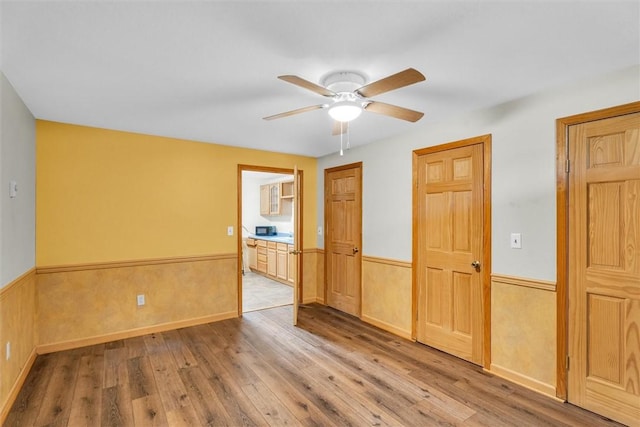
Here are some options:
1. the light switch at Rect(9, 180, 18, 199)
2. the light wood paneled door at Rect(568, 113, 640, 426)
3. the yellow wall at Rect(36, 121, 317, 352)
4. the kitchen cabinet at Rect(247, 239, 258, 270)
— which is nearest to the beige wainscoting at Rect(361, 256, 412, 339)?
the light wood paneled door at Rect(568, 113, 640, 426)

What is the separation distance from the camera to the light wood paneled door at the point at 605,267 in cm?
204

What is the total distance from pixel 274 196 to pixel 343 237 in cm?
317

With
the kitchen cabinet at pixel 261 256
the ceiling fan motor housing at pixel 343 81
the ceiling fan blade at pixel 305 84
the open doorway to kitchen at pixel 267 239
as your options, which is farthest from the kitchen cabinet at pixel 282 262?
the ceiling fan blade at pixel 305 84

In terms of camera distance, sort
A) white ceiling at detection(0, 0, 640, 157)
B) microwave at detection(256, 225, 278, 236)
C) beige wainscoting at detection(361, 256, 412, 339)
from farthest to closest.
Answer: microwave at detection(256, 225, 278, 236) → beige wainscoting at detection(361, 256, 412, 339) → white ceiling at detection(0, 0, 640, 157)

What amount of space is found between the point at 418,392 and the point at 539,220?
1620mm

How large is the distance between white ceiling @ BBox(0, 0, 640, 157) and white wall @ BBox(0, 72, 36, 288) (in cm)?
17

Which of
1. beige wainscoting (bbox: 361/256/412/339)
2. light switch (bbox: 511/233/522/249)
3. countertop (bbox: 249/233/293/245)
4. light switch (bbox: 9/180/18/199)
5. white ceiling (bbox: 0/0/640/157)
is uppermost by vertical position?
white ceiling (bbox: 0/0/640/157)

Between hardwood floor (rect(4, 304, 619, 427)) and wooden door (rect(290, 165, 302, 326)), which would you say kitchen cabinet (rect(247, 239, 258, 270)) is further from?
hardwood floor (rect(4, 304, 619, 427))

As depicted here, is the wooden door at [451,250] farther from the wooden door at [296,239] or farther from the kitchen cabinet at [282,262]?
the kitchen cabinet at [282,262]

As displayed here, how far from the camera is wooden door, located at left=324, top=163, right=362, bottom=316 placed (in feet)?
13.8

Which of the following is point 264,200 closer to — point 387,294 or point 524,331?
point 387,294

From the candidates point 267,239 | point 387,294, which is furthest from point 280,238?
point 387,294

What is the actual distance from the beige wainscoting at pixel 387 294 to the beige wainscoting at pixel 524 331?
3.11 feet

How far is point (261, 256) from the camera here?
690 cm
